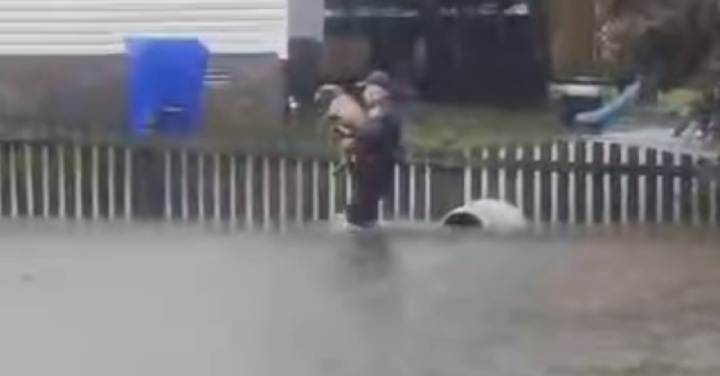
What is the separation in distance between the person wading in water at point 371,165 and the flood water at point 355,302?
0.41 metres

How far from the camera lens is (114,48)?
22.2m

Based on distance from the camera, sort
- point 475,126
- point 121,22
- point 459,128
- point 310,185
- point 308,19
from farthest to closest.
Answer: point 308,19 < point 475,126 < point 459,128 < point 121,22 < point 310,185

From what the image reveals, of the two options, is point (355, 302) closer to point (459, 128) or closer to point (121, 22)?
point (121, 22)

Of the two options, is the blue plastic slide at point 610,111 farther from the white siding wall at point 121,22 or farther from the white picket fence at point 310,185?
the white picket fence at point 310,185

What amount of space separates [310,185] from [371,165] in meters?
0.73

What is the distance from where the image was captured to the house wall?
72.1 ft

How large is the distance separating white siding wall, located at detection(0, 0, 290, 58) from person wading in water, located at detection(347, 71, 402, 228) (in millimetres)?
5688

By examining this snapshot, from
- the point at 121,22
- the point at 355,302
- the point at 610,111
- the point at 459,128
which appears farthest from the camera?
the point at 459,128

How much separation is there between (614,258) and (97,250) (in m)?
3.43

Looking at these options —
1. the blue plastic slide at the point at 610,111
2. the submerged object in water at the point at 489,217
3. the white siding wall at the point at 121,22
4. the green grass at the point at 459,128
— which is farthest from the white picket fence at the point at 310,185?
the white siding wall at the point at 121,22

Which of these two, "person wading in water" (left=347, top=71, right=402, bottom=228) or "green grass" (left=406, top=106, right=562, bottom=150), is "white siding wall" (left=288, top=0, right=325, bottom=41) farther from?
"person wading in water" (left=347, top=71, right=402, bottom=228)

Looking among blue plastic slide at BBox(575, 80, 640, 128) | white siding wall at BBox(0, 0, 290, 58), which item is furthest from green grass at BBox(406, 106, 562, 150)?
white siding wall at BBox(0, 0, 290, 58)

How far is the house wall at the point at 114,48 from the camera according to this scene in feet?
72.1

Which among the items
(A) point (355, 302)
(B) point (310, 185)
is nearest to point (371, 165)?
(B) point (310, 185)
